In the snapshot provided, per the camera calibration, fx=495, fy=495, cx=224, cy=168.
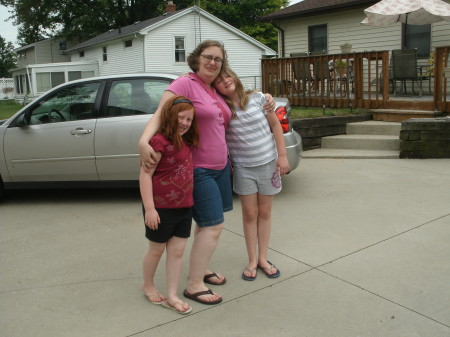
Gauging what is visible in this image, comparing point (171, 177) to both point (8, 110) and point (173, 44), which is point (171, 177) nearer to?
point (8, 110)

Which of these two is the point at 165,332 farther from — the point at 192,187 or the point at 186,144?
the point at 186,144

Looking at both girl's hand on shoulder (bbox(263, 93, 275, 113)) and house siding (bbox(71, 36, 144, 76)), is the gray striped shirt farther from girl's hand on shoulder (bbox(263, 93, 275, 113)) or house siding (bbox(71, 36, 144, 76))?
house siding (bbox(71, 36, 144, 76))

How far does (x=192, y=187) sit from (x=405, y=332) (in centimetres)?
147

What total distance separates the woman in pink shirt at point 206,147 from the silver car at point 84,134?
8.08 ft

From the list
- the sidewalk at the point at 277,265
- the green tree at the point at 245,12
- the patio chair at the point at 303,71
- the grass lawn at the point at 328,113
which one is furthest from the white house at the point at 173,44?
the sidewalk at the point at 277,265

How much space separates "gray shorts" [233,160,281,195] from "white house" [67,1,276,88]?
961 inches

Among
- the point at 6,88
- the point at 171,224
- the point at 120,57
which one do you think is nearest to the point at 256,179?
the point at 171,224

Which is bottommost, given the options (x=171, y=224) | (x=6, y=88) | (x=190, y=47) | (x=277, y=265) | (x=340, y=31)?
(x=277, y=265)

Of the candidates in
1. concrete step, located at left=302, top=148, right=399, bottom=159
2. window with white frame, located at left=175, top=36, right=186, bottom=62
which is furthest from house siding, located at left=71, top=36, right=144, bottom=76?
concrete step, located at left=302, top=148, right=399, bottom=159

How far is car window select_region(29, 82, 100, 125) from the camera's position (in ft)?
18.7

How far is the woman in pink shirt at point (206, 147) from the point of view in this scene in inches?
120

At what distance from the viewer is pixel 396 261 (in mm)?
3812

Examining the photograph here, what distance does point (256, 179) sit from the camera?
3.41 meters

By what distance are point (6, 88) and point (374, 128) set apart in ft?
138
